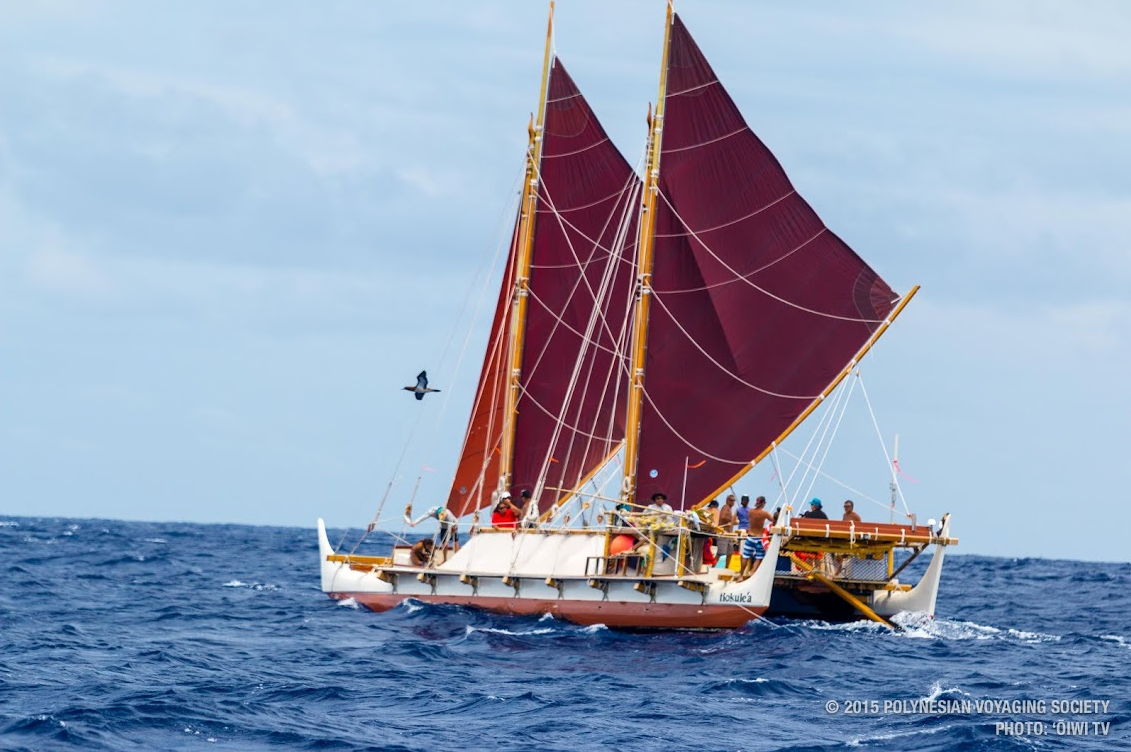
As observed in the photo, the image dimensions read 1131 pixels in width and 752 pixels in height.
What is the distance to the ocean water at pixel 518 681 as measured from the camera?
24375mm

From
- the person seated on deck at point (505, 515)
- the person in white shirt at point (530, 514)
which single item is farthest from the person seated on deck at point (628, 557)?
the person seated on deck at point (505, 515)

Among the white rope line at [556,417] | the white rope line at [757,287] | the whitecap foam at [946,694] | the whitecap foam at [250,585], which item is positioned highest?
the white rope line at [757,287]

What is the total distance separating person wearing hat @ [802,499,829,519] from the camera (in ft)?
131

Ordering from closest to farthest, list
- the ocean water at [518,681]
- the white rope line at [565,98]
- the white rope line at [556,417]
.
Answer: the ocean water at [518,681]
the white rope line at [556,417]
the white rope line at [565,98]

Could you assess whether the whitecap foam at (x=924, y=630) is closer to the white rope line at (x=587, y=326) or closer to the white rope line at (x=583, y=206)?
the white rope line at (x=587, y=326)

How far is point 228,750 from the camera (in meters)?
23.0

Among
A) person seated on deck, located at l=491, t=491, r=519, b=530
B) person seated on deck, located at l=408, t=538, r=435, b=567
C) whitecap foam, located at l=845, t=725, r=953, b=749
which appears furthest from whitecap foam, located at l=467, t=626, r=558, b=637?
whitecap foam, located at l=845, t=725, r=953, b=749

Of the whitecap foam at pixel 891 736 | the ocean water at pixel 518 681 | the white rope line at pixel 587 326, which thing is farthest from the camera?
the white rope line at pixel 587 326

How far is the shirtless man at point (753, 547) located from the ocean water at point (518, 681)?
4.40 feet

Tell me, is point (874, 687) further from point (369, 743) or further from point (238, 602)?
point (238, 602)

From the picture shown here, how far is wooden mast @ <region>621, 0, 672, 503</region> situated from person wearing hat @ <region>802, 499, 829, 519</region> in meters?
4.30

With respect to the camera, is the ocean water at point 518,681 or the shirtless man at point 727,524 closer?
the ocean water at point 518,681

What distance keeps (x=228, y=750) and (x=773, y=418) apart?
20.8 meters

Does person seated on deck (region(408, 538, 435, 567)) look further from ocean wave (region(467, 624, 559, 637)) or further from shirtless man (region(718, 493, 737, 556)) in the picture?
shirtless man (region(718, 493, 737, 556))
